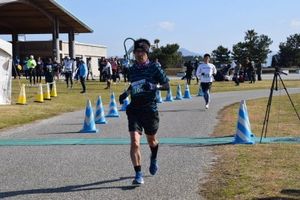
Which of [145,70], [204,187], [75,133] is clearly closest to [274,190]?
[204,187]

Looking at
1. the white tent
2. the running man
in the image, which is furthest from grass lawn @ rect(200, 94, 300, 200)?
the white tent

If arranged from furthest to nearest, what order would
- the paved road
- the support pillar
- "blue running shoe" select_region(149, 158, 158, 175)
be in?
the support pillar
"blue running shoe" select_region(149, 158, 158, 175)
the paved road

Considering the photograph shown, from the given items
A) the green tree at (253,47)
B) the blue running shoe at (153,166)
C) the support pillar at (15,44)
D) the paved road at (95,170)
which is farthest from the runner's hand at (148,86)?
the green tree at (253,47)

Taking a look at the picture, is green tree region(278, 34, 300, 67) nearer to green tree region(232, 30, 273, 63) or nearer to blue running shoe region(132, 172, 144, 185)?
green tree region(232, 30, 273, 63)

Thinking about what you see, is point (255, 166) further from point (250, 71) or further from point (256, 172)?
point (250, 71)

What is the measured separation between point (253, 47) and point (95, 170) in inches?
2832

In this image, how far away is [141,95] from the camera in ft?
25.3

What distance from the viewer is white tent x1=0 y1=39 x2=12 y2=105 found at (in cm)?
2128

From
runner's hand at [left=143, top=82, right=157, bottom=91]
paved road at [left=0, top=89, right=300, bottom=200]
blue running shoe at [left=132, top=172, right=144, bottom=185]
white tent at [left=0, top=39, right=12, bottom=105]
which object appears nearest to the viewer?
paved road at [left=0, top=89, right=300, bottom=200]

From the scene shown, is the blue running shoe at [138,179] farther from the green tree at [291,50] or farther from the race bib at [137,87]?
the green tree at [291,50]

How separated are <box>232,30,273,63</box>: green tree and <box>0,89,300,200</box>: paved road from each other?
64890mm

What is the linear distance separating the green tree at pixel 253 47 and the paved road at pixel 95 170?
6489 cm

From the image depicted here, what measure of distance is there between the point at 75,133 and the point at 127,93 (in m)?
5.95

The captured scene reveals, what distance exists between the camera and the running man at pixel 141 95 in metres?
7.60
